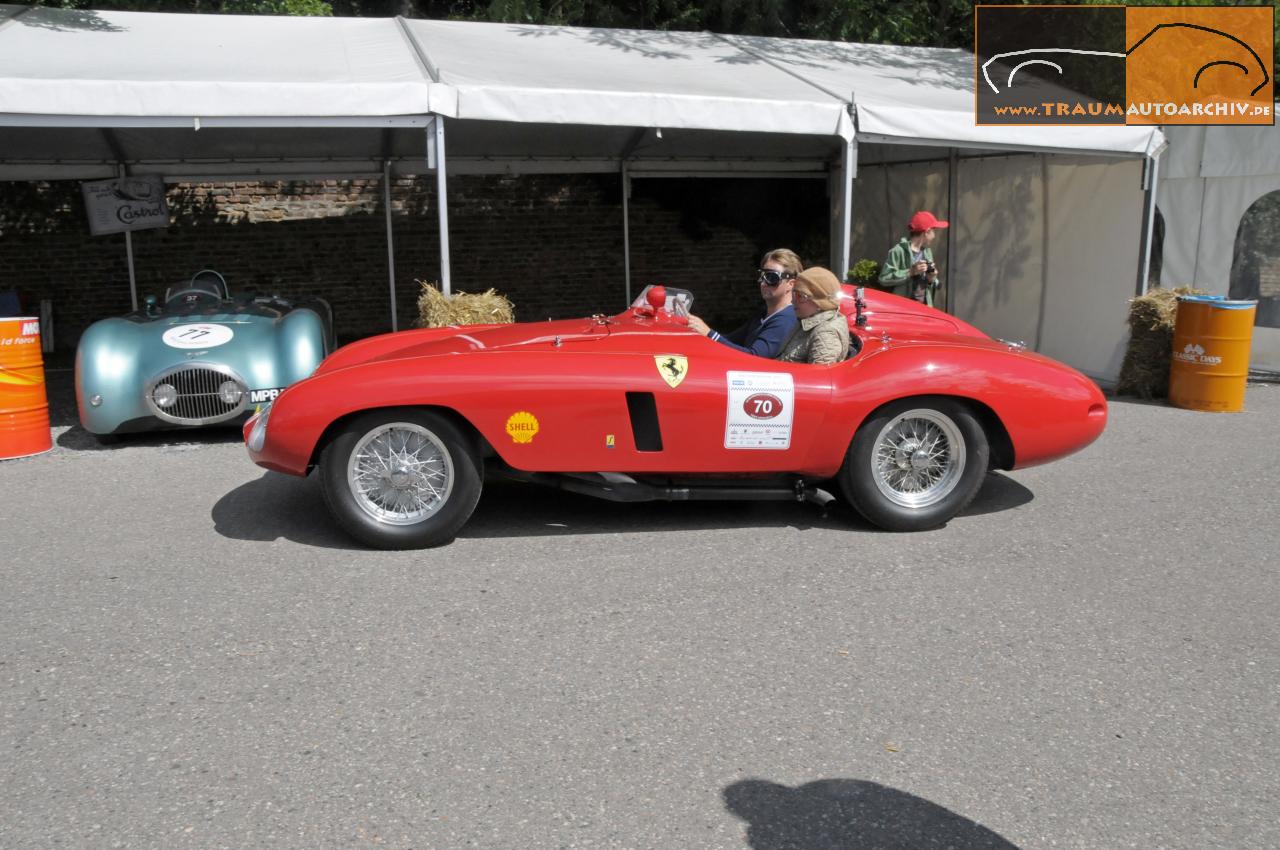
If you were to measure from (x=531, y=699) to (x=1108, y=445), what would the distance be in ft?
16.8

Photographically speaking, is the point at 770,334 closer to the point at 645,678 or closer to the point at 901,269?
the point at 645,678

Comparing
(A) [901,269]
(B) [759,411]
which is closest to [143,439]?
(B) [759,411]

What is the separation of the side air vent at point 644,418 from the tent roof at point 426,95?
139 inches

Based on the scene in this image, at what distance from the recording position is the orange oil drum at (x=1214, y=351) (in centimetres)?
801

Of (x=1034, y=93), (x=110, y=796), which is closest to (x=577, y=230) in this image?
(x=1034, y=93)

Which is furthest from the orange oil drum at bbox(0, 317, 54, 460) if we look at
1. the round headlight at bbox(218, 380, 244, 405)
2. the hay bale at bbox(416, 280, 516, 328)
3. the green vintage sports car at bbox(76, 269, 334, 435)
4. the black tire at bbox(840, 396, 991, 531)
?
the black tire at bbox(840, 396, 991, 531)

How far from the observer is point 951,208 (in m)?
11.5

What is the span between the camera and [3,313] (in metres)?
11.3

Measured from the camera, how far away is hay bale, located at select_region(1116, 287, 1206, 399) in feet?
28.3

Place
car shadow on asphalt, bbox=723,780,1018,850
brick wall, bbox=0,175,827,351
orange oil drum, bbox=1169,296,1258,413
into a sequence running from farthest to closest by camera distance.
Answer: brick wall, bbox=0,175,827,351 → orange oil drum, bbox=1169,296,1258,413 → car shadow on asphalt, bbox=723,780,1018,850

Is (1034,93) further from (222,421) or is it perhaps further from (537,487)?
(222,421)

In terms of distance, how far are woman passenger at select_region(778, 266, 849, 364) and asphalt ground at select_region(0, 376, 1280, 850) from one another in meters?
0.83

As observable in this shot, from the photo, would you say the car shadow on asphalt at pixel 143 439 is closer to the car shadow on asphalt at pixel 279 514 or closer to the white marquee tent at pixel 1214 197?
the car shadow on asphalt at pixel 279 514

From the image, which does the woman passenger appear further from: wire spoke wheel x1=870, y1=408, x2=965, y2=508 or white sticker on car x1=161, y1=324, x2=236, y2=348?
white sticker on car x1=161, y1=324, x2=236, y2=348
